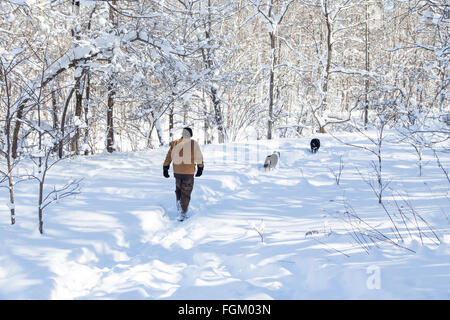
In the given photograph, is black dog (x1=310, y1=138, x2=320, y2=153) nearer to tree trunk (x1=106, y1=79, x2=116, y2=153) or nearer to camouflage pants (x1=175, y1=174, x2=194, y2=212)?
camouflage pants (x1=175, y1=174, x2=194, y2=212)

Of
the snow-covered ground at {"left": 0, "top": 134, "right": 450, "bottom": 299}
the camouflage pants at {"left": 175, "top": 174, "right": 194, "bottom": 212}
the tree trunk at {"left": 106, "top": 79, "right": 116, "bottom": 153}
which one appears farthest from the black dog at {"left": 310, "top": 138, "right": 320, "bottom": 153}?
the tree trunk at {"left": 106, "top": 79, "right": 116, "bottom": 153}

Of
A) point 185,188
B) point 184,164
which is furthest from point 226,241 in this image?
point 184,164

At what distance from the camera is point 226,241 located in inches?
164

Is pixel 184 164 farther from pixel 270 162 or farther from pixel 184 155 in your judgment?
pixel 270 162

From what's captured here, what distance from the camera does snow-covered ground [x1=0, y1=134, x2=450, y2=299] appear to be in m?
2.91

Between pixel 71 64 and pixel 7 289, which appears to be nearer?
pixel 7 289

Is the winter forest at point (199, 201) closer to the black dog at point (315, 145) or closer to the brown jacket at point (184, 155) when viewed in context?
the black dog at point (315, 145)

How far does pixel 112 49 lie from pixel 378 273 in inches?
265

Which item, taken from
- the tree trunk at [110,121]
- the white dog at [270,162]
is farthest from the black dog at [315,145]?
the tree trunk at [110,121]

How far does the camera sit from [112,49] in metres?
6.86

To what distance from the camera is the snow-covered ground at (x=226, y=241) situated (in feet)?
9.56
